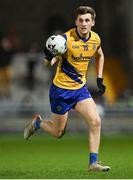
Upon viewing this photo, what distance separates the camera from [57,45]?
12500 mm

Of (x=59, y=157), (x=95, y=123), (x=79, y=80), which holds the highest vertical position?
(x=79, y=80)

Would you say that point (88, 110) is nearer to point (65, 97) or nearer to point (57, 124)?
point (65, 97)

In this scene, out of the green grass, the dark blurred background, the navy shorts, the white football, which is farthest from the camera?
the dark blurred background

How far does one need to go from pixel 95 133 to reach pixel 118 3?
12.2 m

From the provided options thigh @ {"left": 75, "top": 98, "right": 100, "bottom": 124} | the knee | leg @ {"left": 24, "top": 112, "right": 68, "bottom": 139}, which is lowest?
leg @ {"left": 24, "top": 112, "right": 68, "bottom": 139}

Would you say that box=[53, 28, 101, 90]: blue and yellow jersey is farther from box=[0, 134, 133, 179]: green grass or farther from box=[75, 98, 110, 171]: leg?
box=[0, 134, 133, 179]: green grass

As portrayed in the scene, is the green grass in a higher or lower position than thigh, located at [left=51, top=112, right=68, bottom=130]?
lower

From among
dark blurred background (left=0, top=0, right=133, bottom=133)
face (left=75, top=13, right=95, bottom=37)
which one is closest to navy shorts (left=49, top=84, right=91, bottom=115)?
face (left=75, top=13, right=95, bottom=37)

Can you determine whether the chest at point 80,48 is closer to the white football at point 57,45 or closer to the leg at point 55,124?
the white football at point 57,45

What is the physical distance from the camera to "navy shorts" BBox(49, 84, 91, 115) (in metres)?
12.9

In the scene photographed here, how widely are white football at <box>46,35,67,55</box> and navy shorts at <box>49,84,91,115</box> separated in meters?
0.58

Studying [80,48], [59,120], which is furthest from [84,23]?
[59,120]

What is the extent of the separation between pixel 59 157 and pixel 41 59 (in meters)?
7.23

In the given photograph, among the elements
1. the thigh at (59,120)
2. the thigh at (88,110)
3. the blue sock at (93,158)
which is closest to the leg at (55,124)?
the thigh at (59,120)
